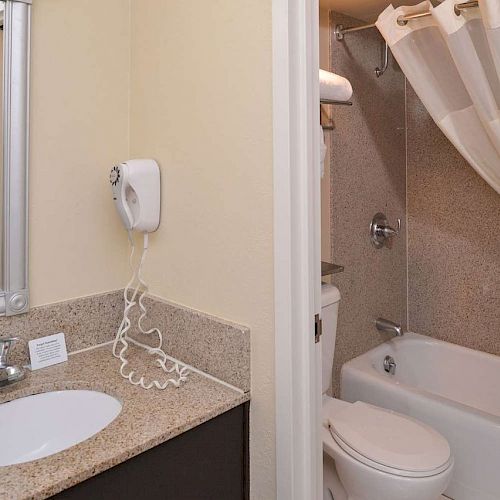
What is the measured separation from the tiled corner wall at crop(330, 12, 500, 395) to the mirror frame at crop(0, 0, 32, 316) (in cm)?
123

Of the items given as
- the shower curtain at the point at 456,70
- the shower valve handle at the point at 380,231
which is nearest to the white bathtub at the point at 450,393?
the shower valve handle at the point at 380,231

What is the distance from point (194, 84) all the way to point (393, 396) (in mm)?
1493

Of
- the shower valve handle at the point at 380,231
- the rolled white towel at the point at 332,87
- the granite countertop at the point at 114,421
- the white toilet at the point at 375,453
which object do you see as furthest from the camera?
the shower valve handle at the point at 380,231

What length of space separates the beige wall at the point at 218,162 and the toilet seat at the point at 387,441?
48 cm

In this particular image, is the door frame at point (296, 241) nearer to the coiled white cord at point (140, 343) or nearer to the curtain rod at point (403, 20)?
the coiled white cord at point (140, 343)

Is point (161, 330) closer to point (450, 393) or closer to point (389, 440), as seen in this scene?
point (389, 440)

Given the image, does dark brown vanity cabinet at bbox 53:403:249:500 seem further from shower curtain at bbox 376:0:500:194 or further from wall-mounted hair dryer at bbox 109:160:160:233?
shower curtain at bbox 376:0:500:194

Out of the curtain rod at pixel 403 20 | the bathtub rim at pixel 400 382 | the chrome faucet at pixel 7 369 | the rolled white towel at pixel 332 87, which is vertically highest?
the curtain rod at pixel 403 20

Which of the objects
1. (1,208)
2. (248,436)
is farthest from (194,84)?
(248,436)

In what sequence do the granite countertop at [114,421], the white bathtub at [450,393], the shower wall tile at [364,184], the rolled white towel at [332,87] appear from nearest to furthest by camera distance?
the granite countertop at [114,421], the rolled white towel at [332,87], the white bathtub at [450,393], the shower wall tile at [364,184]

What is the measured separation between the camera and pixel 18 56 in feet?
3.96

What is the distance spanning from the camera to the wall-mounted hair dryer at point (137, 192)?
4.31 ft

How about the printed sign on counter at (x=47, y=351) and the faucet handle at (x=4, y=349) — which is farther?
the printed sign on counter at (x=47, y=351)

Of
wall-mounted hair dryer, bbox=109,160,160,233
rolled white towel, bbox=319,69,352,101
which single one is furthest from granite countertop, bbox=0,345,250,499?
rolled white towel, bbox=319,69,352,101
